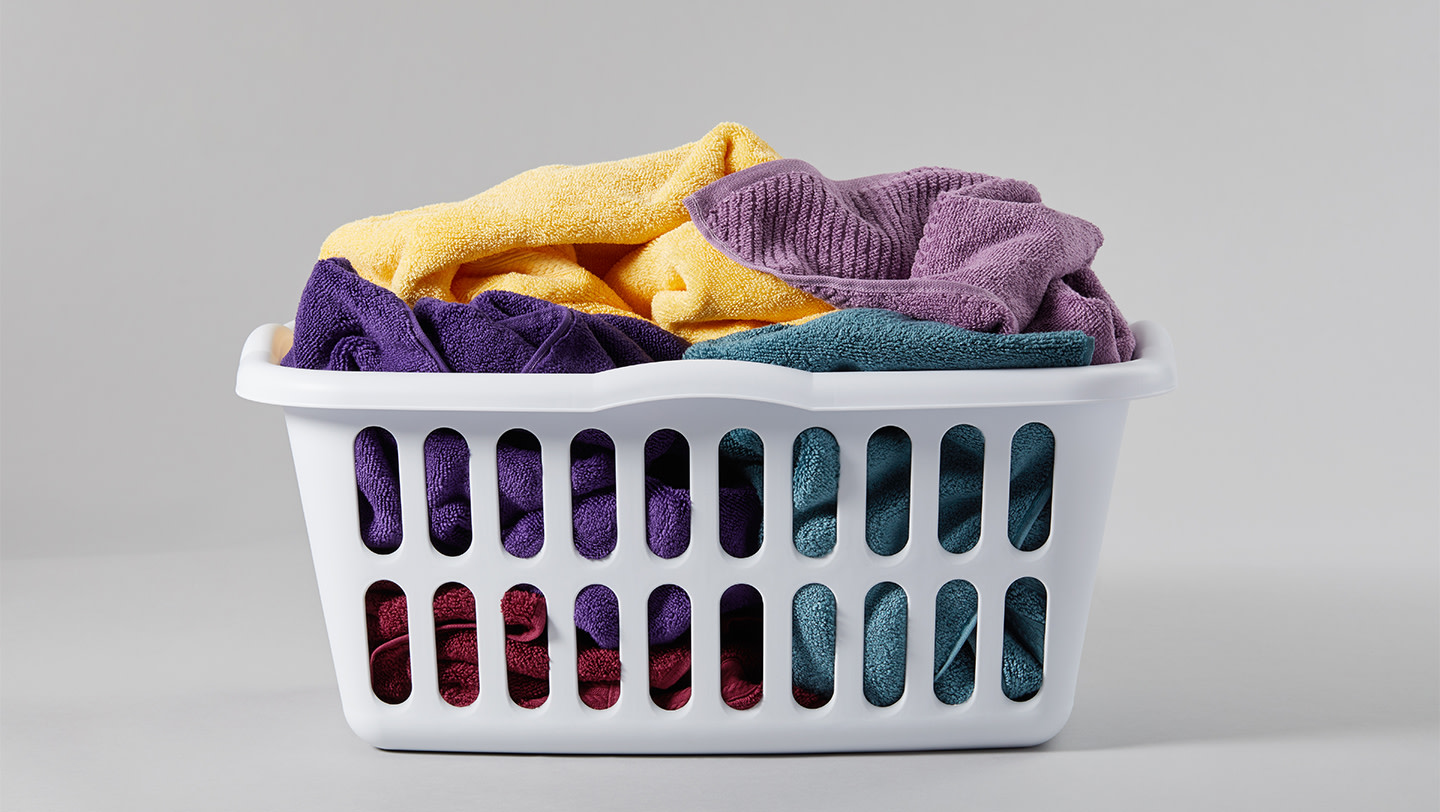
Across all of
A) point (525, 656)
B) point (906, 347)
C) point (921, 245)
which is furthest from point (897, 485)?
point (525, 656)

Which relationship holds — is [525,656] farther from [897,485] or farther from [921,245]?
[921,245]

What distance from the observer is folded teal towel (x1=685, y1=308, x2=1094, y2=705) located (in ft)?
3.03

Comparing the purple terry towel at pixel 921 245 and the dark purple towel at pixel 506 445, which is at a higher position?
the purple terry towel at pixel 921 245

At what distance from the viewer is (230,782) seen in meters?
0.98

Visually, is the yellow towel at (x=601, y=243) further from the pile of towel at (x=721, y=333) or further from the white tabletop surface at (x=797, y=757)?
the white tabletop surface at (x=797, y=757)

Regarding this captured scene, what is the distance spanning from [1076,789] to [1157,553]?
1.97 ft

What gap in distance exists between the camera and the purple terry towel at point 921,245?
0.99 metres

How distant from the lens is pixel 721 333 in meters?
1.06

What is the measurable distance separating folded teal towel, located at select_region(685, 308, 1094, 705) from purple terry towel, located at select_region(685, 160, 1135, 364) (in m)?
0.05

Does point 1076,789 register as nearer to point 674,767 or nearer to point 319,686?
point 674,767

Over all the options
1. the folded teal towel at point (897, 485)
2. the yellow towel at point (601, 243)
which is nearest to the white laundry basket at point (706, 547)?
the folded teal towel at point (897, 485)

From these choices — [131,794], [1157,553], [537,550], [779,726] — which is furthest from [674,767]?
[1157,553]

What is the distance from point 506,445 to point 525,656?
0.55 ft

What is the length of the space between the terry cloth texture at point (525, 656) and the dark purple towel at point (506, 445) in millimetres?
27
